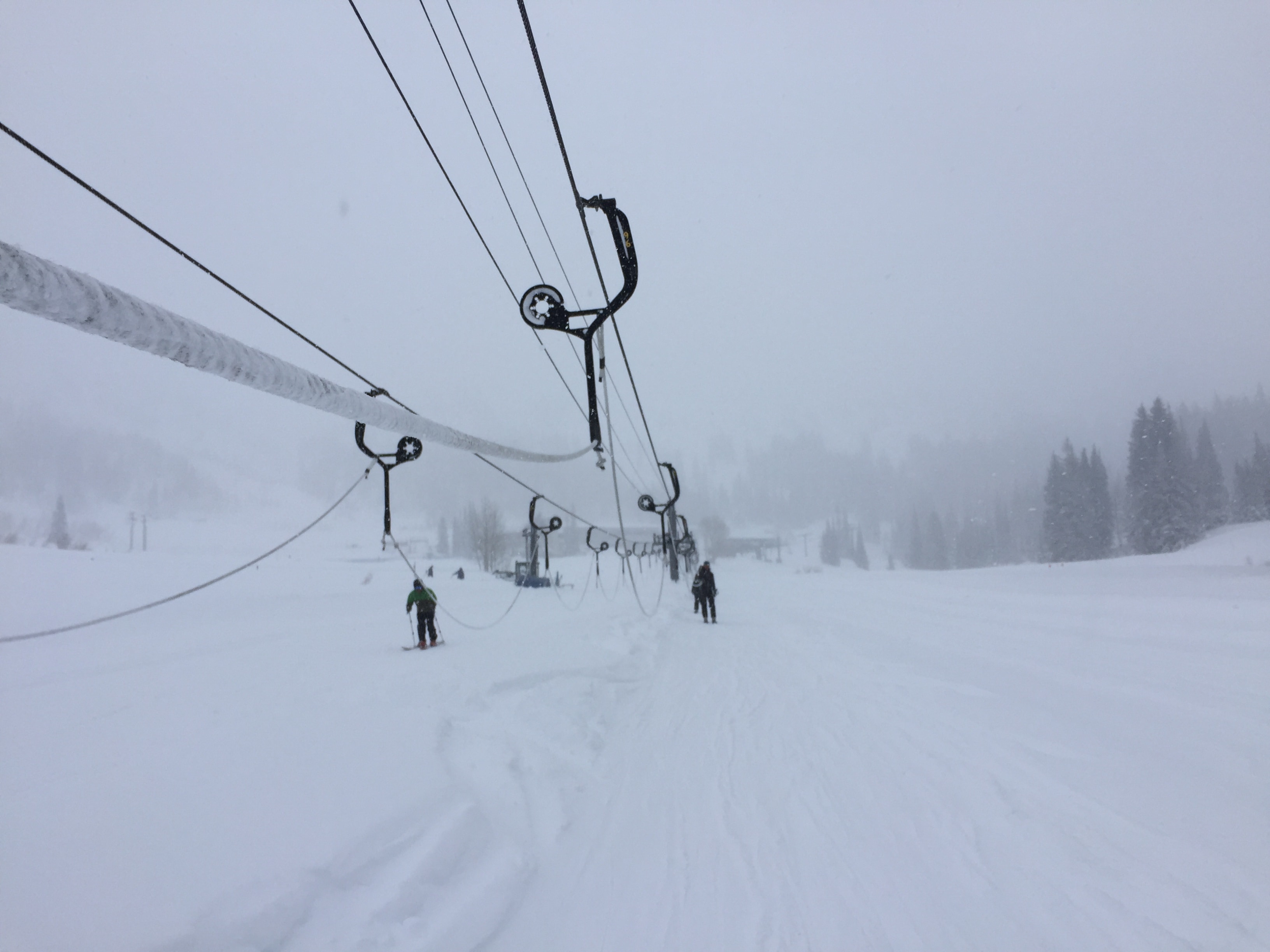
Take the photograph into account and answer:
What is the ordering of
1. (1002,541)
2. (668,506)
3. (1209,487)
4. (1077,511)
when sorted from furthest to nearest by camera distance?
(1002,541) < (1209,487) < (1077,511) < (668,506)

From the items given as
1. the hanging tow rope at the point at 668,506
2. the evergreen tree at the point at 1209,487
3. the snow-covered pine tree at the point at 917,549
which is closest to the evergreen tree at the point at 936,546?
the snow-covered pine tree at the point at 917,549

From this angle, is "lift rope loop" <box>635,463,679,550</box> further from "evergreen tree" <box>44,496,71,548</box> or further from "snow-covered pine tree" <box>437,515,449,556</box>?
"snow-covered pine tree" <box>437,515,449,556</box>

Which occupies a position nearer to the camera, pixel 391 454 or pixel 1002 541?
pixel 391 454

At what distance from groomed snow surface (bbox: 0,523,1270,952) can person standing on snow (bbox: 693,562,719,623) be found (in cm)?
631

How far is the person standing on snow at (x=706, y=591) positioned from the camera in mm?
17188

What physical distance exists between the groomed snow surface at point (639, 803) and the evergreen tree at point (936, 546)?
101275mm

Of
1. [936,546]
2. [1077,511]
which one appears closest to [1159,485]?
[1077,511]

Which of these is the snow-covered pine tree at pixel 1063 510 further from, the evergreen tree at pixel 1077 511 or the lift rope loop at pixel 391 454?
the lift rope loop at pixel 391 454

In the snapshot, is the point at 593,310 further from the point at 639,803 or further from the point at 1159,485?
the point at 1159,485

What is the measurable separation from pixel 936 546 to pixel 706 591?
101m

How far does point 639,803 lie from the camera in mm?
4738

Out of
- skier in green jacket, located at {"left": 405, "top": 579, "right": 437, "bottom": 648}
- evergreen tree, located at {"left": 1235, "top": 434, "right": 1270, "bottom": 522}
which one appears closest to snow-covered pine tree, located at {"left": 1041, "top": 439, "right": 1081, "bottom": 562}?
evergreen tree, located at {"left": 1235, "top": 434, "right": 1270, "bottom": 522}

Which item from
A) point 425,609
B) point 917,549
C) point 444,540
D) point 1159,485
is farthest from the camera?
point 444,540

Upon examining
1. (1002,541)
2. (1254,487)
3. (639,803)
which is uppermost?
(1254,487)
